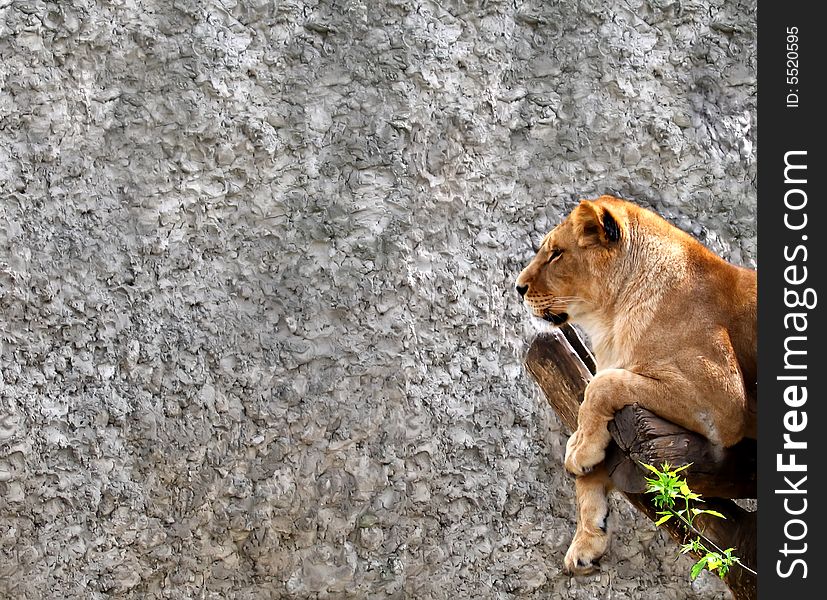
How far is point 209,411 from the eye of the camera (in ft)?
9.77

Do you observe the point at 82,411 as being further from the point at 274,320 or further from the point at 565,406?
the point at 565,406

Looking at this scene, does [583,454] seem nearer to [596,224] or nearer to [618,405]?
[618,405]

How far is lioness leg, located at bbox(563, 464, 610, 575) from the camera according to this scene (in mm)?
1678

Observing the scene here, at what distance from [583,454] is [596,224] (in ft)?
1.36

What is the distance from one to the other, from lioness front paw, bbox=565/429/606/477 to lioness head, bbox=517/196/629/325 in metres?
0.25

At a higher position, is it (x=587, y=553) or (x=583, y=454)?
(x=583, y=454)

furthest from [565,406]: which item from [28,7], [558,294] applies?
[28,7]

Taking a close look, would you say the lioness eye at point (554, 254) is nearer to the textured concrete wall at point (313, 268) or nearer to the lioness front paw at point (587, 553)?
the lioness front paw at point (587, 553)

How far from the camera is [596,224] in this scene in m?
1.70

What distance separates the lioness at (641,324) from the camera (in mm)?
1535

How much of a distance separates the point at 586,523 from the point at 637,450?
235mm
